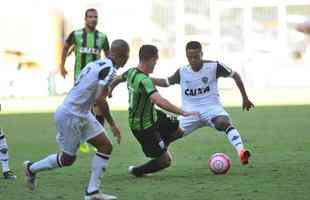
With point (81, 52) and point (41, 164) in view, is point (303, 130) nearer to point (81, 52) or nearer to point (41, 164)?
point (81, 52)

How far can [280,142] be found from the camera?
15.7m

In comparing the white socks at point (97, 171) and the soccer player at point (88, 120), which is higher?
the soccer player at point (88, 120)

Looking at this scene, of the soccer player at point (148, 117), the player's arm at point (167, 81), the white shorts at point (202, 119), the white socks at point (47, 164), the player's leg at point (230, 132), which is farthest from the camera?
the player's arm at point (167, 81)

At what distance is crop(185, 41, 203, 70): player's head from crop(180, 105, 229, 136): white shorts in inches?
24.8

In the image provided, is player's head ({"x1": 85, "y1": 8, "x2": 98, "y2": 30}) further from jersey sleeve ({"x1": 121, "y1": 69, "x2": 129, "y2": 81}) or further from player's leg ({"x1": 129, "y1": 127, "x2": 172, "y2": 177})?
player's leg ({"x1": 129, "y1": 127, "x2": 172, "y2": 177})

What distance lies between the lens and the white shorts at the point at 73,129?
9.56m

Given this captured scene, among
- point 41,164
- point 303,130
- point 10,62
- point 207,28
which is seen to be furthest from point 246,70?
point 41,164

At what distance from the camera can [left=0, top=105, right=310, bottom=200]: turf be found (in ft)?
32.6

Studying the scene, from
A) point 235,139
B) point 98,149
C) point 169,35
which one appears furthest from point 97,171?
point 169,35

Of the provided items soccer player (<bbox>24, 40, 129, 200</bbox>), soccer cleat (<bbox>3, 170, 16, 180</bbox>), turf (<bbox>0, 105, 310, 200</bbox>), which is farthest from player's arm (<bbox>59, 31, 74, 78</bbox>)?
soccer player (<bbox>24, 40, 129, 200</bbox>)

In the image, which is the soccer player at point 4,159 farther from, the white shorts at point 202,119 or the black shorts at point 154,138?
the white shorts at point 202,119

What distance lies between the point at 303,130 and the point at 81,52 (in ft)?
17.7

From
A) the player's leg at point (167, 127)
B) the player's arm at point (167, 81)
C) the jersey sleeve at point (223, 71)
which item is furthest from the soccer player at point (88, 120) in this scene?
the jersey sleeve at point (223, 71)

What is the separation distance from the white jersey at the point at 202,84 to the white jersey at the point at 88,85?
3192mm
